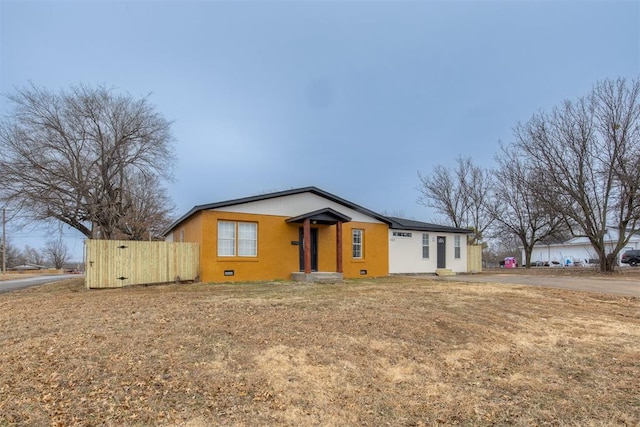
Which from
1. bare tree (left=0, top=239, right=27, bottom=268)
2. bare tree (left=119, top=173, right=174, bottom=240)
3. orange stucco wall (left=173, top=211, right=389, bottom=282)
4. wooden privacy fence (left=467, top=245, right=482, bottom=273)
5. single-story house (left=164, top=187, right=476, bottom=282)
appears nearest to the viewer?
orange stucco wall (left=173, top=211, right=389, bottom=282)

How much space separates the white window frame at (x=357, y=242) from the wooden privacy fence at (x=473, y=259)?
772 centimetres

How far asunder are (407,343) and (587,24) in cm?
1572

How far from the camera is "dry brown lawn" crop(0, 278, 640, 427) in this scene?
12.2ft

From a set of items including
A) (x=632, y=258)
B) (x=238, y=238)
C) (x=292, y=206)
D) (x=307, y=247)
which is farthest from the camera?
(x=632, y=258)

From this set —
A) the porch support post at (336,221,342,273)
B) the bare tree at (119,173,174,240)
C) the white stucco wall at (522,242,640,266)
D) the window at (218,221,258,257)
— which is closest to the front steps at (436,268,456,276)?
the porch support post at (336,221,342,273)

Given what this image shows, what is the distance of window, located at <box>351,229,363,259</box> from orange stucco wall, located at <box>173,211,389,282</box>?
0.23m

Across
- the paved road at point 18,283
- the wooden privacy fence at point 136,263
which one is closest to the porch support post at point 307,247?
the wooden privacy fence at point 136,263

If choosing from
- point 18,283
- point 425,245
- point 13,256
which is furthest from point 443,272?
point 13,256

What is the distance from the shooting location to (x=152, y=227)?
110 feet

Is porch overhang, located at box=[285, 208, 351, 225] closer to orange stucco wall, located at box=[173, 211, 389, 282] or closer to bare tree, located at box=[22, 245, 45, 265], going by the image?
orange stucco wall, located at box=[173, 211, 389, 282]

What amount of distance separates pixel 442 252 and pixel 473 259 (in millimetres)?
2790

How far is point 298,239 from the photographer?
54.2 feet

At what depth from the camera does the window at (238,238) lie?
48.6ft

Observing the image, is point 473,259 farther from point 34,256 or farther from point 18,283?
point 34,256
